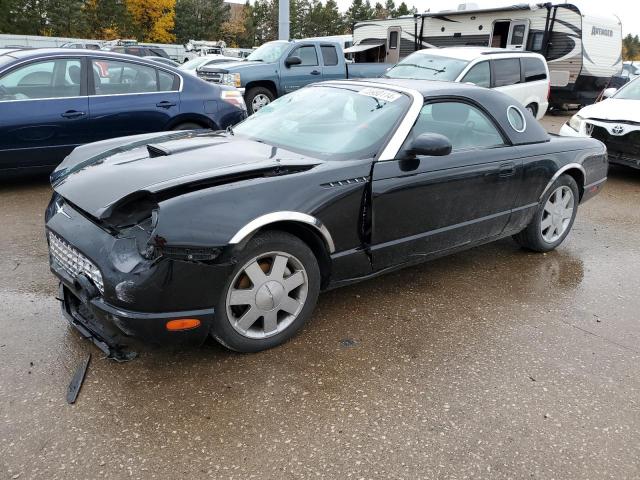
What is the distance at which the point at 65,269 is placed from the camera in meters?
2.76

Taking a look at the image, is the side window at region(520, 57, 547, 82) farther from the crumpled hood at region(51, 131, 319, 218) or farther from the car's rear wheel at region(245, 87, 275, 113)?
the crumpled hood at region(51, 131, 319, 218)

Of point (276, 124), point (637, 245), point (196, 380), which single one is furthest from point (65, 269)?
point (637, 245)

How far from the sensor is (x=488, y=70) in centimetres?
936

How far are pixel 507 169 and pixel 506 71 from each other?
6.78 m

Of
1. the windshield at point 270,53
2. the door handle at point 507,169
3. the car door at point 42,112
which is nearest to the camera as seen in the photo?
the door handle at point 507,169

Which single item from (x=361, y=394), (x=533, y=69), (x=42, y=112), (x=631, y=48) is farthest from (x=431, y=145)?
(x=631, y=48)

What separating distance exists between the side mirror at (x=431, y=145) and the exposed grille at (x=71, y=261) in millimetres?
1913

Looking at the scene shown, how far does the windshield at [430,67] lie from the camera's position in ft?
29.3

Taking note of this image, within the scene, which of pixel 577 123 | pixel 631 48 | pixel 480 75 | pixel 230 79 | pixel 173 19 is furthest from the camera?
pixel 631 48

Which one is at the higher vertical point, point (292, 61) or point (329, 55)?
point (329, 55)

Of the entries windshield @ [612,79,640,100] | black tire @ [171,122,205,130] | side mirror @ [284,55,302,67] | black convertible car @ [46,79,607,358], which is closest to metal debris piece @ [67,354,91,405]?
black convertible car @ [46,79,607,358]

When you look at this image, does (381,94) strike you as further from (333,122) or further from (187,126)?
(187,126)

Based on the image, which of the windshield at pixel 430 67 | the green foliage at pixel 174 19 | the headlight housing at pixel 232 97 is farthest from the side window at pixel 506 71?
the green foliage at pixel 174 19

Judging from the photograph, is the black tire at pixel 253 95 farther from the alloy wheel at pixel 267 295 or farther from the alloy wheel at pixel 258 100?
the alloy wheel at pixel 267 295
